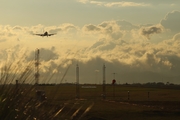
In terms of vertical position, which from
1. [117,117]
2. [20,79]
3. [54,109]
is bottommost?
[117,117]

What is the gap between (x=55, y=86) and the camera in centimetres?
533

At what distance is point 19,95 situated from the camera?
18.4 ft

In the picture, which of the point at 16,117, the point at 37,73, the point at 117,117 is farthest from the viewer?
the point at 117,117

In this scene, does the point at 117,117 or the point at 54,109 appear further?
the point at 117,117

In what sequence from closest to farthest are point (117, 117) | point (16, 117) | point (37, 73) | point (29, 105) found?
point (16, 117)
point (29, 105)
point (37, 73)
point (117, 117)

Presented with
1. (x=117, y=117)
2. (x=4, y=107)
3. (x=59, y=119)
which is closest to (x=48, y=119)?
(x=59, y=119)

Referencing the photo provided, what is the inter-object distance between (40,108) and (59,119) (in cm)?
31

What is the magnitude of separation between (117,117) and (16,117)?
22655 millimetres

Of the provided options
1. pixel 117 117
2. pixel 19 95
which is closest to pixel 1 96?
pixel 19 95

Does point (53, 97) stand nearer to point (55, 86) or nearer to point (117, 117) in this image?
point (55, 86)

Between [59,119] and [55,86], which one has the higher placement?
[55,86]

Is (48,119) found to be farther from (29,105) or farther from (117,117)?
(117,117)

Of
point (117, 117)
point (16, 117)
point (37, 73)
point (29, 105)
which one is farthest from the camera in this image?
point (117, 117)

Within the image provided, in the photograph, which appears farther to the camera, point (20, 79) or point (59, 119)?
point (20, 79)
